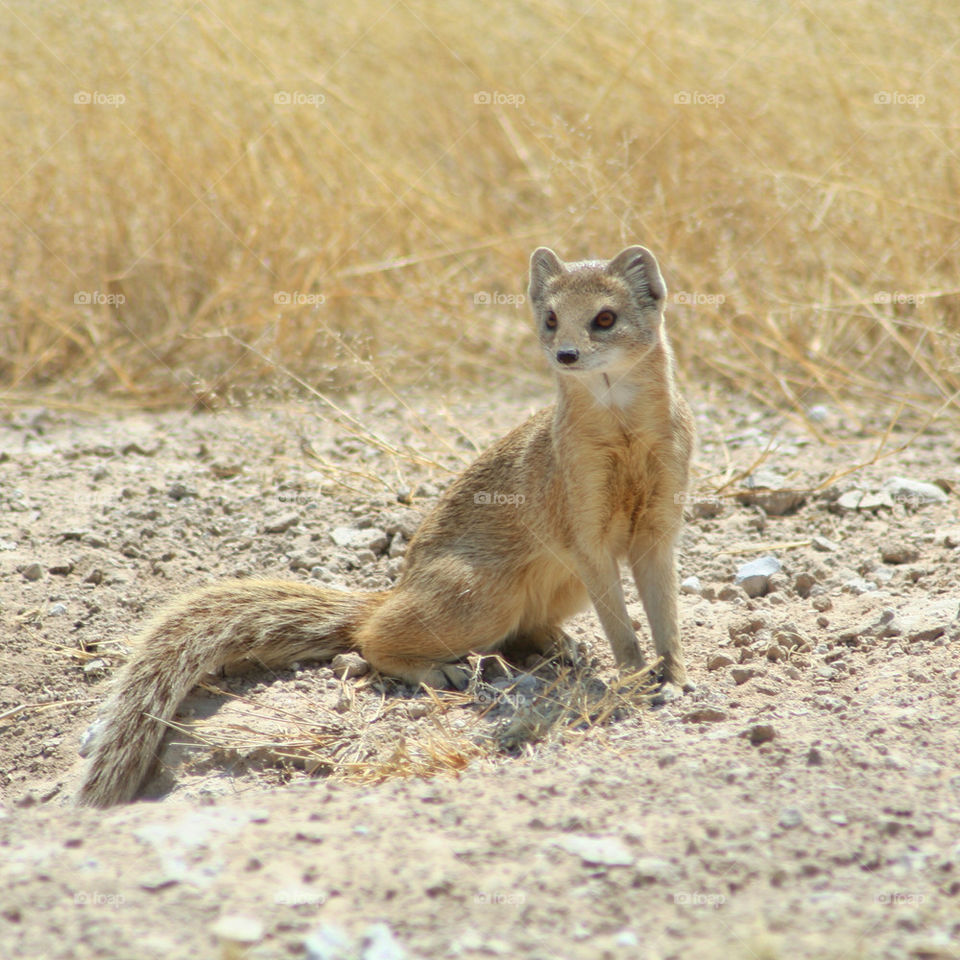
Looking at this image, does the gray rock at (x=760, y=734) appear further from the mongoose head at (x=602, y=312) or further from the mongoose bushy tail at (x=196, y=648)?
the mongoose bushy tail at (x=196, y=648)

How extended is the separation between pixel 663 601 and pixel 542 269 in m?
1.27

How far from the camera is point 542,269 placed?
404cm

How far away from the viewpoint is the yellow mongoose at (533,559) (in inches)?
147

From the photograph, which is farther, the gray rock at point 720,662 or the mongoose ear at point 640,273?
the gray rock at point 720,662

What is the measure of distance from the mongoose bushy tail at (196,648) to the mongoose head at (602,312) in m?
1.30

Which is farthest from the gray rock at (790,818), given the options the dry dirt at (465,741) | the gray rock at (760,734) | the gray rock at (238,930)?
the gray rock at (238,930)

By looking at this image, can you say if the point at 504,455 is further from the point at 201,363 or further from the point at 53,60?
the point at 53,60

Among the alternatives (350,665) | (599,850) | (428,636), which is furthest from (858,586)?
(599,850)

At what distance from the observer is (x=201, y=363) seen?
285 inches

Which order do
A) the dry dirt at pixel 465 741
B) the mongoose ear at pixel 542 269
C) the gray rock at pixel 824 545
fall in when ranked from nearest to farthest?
the dry dirt at pixel 465 741, the mongoose ear at pixel 542 269, the gray rock at pixel 824 545

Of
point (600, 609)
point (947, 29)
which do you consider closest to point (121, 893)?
point (600, 609)

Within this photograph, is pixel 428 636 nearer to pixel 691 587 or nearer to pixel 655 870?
pixel 691 587

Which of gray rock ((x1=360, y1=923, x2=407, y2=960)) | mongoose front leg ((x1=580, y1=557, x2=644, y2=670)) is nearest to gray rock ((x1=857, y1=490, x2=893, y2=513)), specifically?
mongoose front leg ((x1=580, y1=557, x2=644, y2=670))

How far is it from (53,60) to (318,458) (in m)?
3.59
